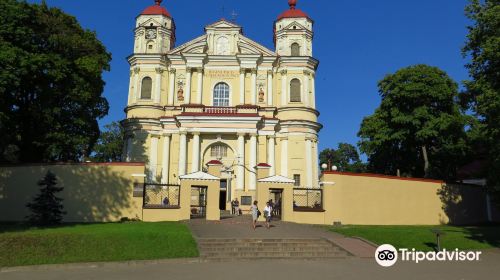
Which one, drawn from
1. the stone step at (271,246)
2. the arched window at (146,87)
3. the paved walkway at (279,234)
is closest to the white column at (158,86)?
the arched window at (146,87)

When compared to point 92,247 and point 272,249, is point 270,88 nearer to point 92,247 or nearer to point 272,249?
point 272,249

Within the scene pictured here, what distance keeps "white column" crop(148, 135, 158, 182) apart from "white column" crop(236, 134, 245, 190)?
7.82 meters

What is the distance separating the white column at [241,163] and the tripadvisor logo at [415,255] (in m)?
21.6

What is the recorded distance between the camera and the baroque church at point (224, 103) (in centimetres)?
3769

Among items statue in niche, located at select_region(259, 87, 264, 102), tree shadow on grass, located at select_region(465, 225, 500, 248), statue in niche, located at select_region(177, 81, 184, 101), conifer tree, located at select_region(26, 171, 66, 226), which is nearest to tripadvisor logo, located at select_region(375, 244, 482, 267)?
tree shadow on grass, located at select_region(465, 225, 500, 248)

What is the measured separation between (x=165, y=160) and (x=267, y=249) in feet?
81.1

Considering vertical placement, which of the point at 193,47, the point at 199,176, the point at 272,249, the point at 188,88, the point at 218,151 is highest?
the point at 193,47

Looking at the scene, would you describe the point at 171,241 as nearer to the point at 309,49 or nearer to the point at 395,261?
the point at 395,261

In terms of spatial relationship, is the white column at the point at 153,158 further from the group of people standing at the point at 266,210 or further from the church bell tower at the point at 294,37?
the church bell tower at the point at 294,37

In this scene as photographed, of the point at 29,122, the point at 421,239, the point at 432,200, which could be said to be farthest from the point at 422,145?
the point at 29,122

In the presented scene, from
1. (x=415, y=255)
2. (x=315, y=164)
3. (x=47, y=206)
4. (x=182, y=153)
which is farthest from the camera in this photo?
(x=315, y=164)

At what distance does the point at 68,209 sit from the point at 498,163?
21.5 m

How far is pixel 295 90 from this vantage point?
41.6 m

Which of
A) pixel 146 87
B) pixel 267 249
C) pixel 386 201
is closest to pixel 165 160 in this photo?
pixel 146 87
